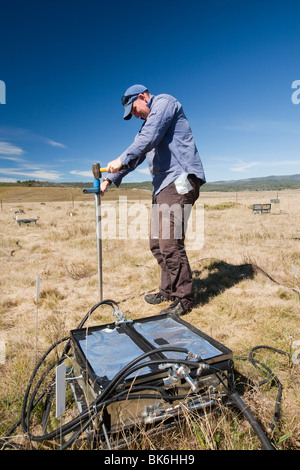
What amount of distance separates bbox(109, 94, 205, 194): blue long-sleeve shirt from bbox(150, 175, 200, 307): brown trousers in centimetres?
15

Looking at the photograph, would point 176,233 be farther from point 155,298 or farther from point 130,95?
point 130,95

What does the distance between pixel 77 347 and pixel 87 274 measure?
350 centimetres

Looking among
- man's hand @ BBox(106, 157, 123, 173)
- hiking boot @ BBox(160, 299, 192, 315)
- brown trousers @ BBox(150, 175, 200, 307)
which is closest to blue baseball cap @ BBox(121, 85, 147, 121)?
man's hand @ BBox(106, 157, 123, 173)

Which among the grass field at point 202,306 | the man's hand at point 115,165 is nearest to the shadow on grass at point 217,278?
the grass field at point 202,306

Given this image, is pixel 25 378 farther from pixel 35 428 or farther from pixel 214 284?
pixel 214 284

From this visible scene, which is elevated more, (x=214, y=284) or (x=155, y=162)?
(x=155, y=162)

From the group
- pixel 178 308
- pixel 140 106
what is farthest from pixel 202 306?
pixel 140 106

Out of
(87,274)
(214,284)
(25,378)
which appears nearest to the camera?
(25,378)

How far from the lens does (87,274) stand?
5.36 metres

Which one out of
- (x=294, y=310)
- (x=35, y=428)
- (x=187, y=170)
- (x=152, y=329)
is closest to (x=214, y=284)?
(x=294, y=310)

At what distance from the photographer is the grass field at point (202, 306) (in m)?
1.69

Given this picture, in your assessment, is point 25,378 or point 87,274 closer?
point 25,378

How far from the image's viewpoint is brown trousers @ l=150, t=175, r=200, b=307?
3.29 meters
